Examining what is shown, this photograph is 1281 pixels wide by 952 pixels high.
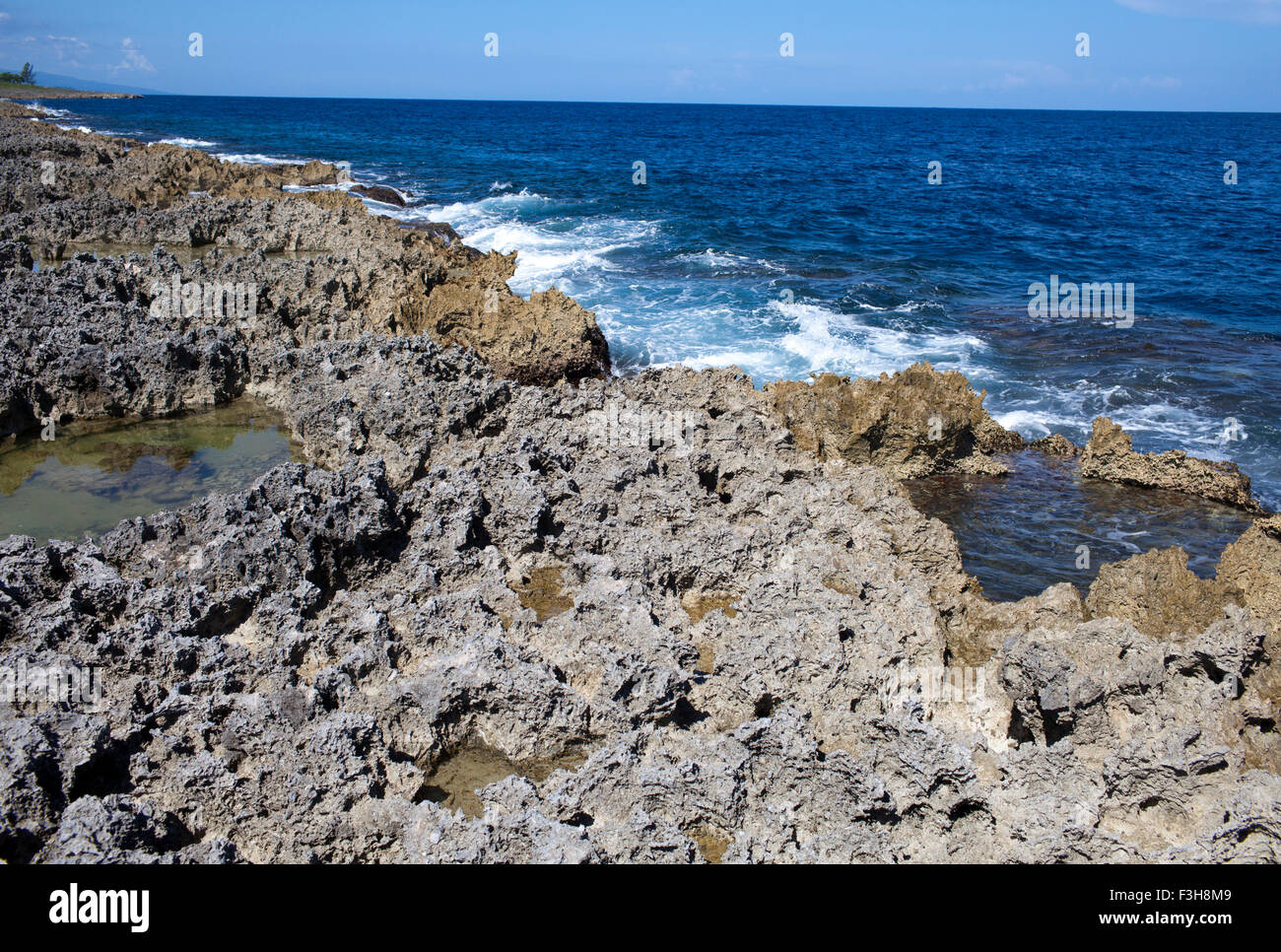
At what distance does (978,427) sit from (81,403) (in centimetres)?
1322

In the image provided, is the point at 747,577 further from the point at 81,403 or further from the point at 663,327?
the point at 663,327

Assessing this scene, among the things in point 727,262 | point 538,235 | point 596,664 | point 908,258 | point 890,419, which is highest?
point 538,235

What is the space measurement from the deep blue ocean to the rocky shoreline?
8113 millimetres

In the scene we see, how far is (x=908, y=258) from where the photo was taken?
29.4 m

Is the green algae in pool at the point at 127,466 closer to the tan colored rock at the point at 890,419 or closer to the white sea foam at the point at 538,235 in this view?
the tan colored rock at the point at 890,419

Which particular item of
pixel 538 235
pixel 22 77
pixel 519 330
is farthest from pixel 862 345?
pixel 22 77

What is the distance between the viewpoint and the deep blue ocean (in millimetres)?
17469

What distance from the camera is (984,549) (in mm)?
10469

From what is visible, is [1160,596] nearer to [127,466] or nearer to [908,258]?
[127,466]

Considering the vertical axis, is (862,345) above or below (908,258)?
below

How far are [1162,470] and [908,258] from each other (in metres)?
18.8

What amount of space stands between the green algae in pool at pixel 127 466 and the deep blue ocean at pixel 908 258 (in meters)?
8.25
